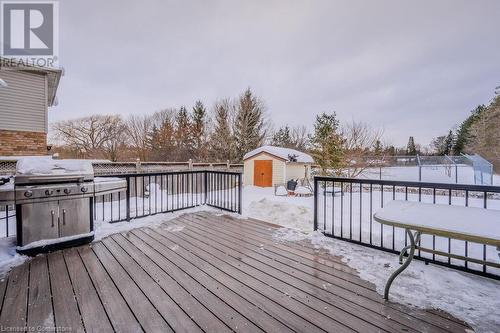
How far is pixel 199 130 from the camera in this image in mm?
20859

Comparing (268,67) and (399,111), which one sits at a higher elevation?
(268,67)

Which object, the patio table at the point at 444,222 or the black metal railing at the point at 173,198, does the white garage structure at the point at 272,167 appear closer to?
the black metal railing at the point at 173,198

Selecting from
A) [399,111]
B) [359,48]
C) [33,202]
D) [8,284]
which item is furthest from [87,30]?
[399,111]

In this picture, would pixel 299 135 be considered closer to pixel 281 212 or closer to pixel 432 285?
pixel 281 212

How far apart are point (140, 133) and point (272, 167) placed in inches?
563

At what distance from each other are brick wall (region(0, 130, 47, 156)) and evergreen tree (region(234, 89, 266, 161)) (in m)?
14.0

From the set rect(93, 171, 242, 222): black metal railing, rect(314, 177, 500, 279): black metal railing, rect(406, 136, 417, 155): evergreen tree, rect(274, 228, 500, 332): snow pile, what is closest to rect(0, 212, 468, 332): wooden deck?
rect(274, 228, 500, 332): snow pile

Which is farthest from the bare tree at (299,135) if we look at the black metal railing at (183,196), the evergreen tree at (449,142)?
the black metal railing at (183,196)

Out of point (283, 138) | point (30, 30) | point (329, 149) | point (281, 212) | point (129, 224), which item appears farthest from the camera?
point (283, 138)

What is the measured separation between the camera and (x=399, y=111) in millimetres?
15484

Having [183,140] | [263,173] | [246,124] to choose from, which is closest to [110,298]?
[263,173]

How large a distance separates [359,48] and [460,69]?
5.06m

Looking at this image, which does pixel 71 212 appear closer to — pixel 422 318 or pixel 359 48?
pixel 422 318

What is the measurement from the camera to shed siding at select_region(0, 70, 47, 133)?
668cm
